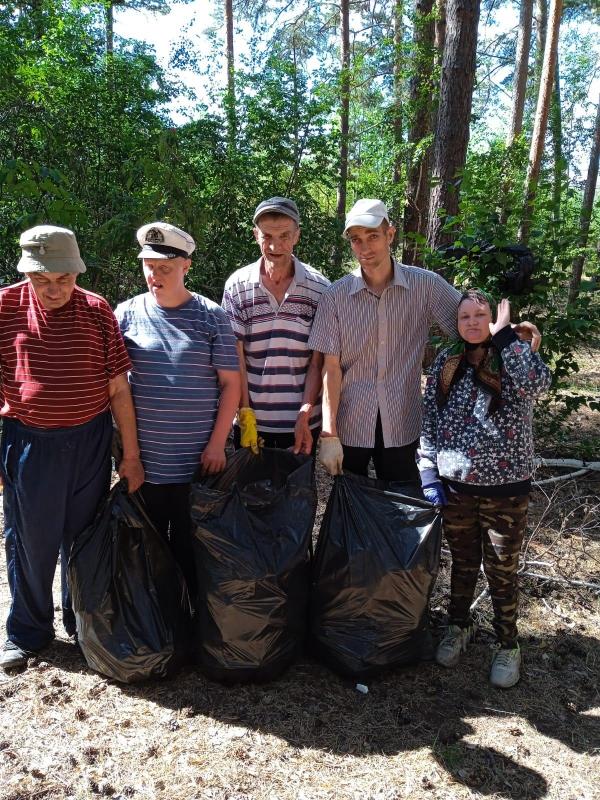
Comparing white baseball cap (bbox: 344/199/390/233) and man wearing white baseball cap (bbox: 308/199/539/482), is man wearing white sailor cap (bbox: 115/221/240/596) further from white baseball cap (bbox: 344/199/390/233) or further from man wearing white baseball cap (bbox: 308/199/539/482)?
white baseball cap (bbox: 344/199/390/233)

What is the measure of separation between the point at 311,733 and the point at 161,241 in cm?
180

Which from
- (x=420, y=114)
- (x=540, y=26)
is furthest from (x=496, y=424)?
(x=540, y=26)

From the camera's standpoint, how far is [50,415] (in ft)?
6.98

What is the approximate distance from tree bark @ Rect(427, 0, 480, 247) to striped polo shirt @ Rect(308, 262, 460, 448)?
2.98 metres

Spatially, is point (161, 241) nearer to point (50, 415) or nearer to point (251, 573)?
point (50, 415)

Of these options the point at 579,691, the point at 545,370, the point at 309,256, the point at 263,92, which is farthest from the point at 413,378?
the point at 263,92

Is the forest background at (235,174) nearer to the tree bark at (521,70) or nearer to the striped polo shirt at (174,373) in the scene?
the striped polo shirt at (174,373)

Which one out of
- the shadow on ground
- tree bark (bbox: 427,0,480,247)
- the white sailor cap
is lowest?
the shadow on ground

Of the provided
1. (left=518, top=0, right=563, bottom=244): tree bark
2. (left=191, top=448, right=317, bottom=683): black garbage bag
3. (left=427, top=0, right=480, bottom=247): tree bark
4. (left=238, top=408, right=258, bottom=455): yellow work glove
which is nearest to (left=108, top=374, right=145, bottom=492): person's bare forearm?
(left=191, top=448, right=317, bottom=683): black garbage bag

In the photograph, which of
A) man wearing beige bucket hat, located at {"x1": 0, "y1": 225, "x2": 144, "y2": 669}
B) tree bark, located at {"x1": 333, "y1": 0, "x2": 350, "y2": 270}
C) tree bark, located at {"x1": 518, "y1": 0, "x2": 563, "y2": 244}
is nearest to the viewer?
man wearing beige bucket hat, located at {"x1": 0, "y1": 225, "x2": 144, "y2": 669}

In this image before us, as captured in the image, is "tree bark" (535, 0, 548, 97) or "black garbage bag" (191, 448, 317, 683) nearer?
"black garbage bag" (191, 448, 317, 683)

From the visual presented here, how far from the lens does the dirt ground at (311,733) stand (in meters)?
1.81

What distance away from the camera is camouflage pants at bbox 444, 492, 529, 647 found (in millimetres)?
2215

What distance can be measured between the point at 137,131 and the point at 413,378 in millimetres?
3886
